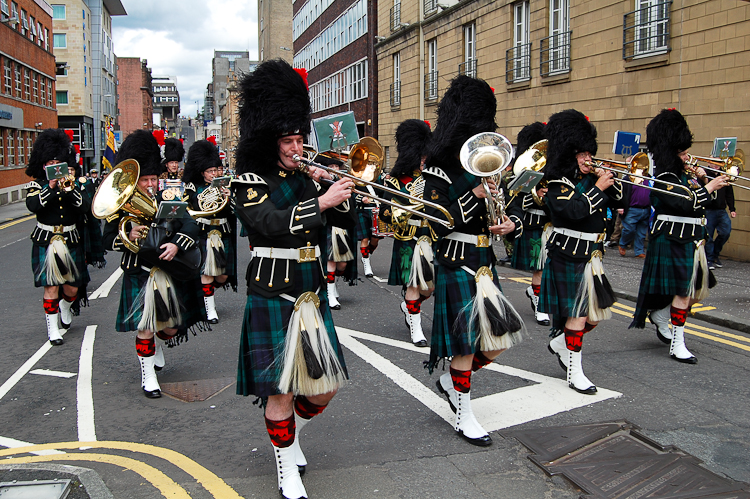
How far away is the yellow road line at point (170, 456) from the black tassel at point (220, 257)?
160 inches

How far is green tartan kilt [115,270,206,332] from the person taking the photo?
5711mm

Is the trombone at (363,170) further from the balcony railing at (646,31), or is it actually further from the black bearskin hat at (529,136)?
the balcony railing at (646,31)

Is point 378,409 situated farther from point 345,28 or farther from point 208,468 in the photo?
point 345,28

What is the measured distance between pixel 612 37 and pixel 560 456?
44.4ft

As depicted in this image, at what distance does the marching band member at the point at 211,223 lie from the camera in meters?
8.45

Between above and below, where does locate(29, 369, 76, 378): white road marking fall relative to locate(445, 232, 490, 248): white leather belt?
below

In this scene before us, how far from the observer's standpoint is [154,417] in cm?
509

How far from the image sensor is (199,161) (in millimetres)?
8727

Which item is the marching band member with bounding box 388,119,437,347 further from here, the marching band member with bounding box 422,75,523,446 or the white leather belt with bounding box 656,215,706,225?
the white leather belt with bounding box 656,215,706,225

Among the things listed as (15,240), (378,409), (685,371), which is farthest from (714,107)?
(15,240)

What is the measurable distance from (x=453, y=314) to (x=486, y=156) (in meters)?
1.12

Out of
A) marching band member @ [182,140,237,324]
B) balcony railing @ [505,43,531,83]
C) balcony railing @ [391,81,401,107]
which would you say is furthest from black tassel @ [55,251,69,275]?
balcony railing @ [391,81,401,107]

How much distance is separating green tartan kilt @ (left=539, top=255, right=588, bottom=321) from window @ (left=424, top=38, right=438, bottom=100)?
69.6ft

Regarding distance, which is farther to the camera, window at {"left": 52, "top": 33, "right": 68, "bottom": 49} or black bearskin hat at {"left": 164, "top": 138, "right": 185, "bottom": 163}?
A: window at {"left": 52, "top": 33, "right": 68, "bottom": 49}
